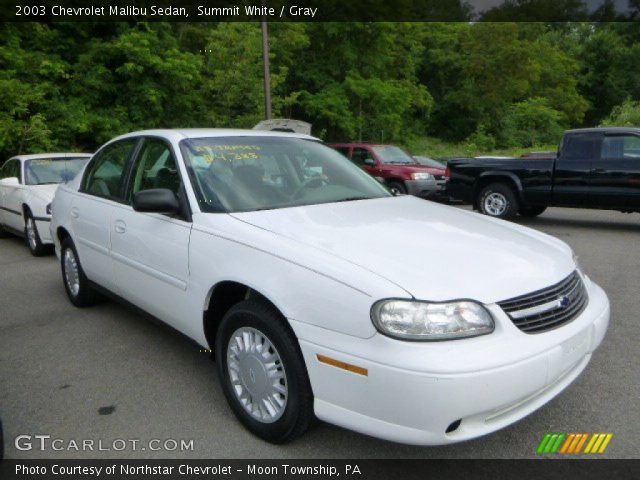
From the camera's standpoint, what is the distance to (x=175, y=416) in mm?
3131

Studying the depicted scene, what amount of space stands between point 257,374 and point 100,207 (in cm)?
230

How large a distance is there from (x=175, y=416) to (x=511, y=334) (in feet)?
6.23

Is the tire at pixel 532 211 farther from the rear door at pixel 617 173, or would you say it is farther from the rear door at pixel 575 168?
the rear door at pixel 617 173

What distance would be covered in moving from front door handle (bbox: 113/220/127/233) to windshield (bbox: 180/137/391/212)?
29.1 inches

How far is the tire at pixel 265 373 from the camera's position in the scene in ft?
8.34

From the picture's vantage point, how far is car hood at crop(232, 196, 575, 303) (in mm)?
2389

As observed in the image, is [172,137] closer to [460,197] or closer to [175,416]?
[175,416]

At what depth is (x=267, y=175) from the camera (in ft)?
11.7

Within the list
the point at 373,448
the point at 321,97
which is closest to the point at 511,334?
the point at 373,448

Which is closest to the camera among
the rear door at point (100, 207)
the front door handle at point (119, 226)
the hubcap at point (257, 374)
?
the hubcap at point (257, 374)

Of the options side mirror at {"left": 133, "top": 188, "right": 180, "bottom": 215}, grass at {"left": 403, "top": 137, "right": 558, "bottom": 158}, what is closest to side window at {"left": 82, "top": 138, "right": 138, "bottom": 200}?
side mirror at {"left": 133, "top": 188, "right": 180, "bottom": 215}

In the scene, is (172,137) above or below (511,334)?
above

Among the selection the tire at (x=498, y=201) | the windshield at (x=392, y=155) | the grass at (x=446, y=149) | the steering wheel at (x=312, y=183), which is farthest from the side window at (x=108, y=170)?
the grass at (x=446, y=149)

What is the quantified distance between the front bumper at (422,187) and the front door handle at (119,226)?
31.7ft
